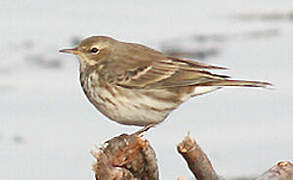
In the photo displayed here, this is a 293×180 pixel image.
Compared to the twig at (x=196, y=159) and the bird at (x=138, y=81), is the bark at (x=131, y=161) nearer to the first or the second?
the twig at (x=196, y=159)

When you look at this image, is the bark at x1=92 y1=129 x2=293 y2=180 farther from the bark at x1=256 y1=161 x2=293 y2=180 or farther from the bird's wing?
the bird's wing

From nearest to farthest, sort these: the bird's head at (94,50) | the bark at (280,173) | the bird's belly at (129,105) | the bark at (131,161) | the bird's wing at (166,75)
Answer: the bark at (280,173), the bark at (131,161), the bird's belly at (129,105), the bird's wing at (166,75), the bird's head at (94,50)

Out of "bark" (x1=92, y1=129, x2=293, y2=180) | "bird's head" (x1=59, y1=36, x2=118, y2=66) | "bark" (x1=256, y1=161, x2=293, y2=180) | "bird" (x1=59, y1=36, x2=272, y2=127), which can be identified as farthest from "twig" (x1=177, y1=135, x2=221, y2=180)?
"bird's head" (x1=59, y1=36, x2=118, y2=66)

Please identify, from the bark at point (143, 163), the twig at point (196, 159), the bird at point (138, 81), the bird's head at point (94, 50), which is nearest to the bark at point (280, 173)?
the bark at point (143, 163)

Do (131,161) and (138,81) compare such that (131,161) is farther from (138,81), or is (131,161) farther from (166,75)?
(166,75)

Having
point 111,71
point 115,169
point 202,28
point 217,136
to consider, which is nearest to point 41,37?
point 202,28

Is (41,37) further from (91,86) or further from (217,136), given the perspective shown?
(91,86)
